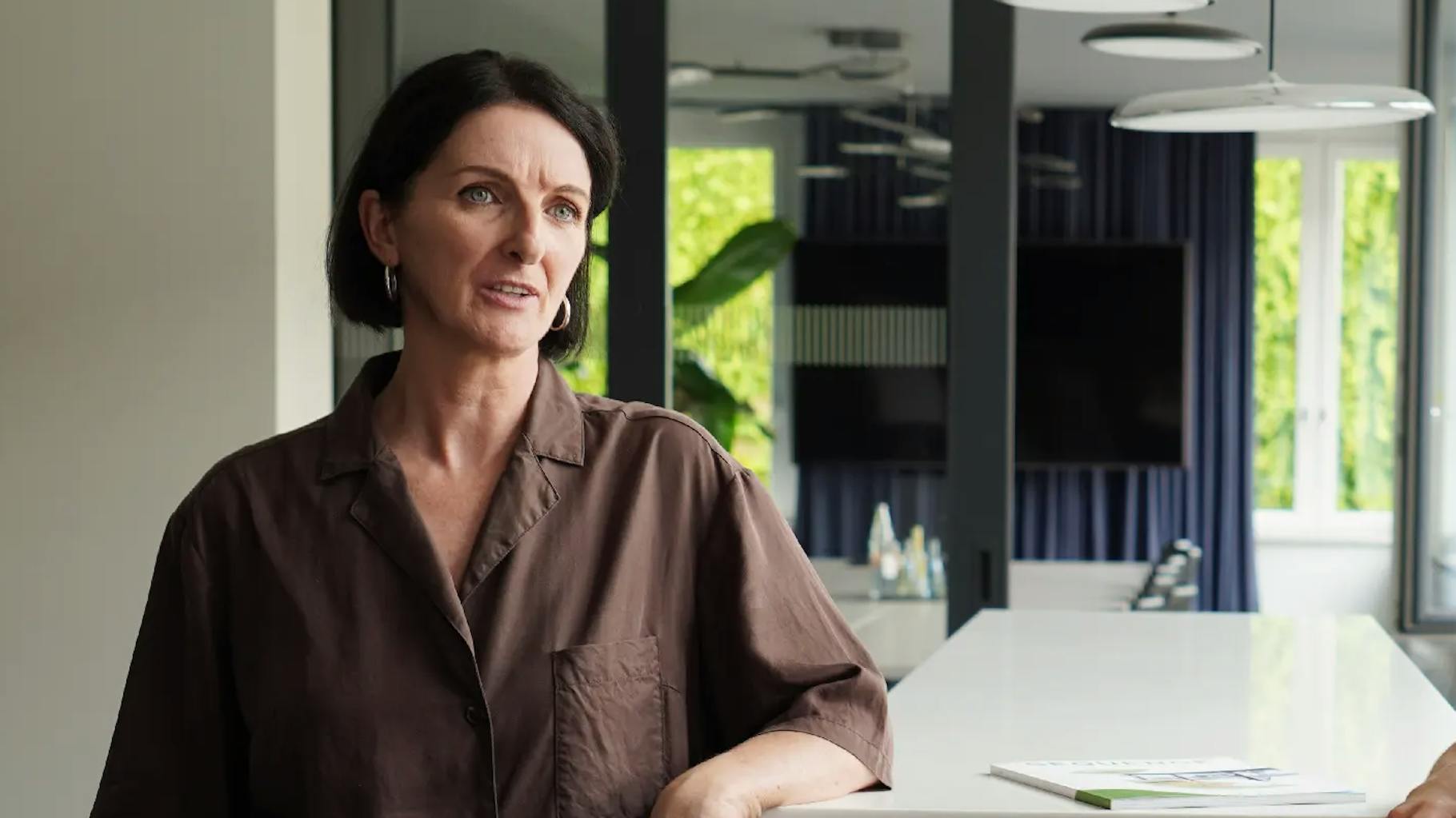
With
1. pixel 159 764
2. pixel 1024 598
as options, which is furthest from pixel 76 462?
pixel 1024 598

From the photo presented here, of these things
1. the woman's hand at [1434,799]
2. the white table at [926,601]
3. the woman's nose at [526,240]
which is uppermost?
the woman's nose at [526,240]

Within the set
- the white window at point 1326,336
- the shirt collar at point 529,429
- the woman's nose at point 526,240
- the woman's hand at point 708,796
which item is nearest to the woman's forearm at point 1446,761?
the woman's hand at point 708,796

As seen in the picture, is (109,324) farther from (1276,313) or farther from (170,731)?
(1276,313)

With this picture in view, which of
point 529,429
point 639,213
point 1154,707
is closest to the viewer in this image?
point 529,429

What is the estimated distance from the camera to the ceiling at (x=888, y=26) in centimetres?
367

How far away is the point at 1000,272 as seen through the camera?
3.54m

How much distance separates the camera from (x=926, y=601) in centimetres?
457

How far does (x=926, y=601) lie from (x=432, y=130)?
3.38 meters

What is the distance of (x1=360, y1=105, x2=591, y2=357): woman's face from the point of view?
1357 millimetres

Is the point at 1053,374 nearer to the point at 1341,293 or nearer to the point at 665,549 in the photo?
the point at 1341,293

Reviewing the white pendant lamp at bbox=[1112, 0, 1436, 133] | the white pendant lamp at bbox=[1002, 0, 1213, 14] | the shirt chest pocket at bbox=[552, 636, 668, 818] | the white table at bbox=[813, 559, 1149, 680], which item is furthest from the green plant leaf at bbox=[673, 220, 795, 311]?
the shirt chest pocket at bbox=[552, 636, 668, 818]

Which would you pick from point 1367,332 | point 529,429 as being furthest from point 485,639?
point 1367,332

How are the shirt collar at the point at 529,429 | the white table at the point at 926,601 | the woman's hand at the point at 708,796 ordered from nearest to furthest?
the woman's hand at the point at 708,796
the shirt collar at the point at 529,429
the white table at the point at 926,601

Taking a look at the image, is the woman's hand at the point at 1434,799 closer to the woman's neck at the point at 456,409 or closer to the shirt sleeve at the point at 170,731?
the woman's neck at the point at 456,409
